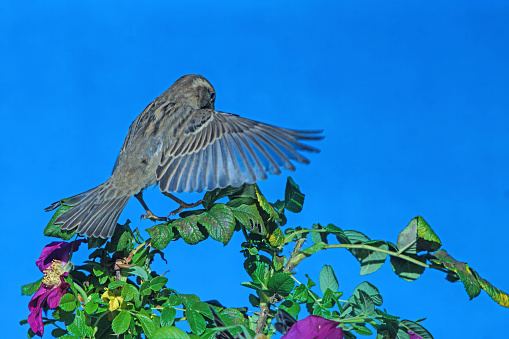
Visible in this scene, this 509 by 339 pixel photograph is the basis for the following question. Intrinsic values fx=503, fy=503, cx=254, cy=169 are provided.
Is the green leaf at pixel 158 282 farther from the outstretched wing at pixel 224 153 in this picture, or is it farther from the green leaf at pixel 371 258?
the green leaf at pixel 371 258

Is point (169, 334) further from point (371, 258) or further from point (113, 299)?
point (371, 258)

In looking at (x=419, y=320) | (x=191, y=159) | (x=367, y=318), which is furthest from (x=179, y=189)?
(x=419, y=320)

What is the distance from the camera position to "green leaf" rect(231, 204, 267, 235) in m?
1.30

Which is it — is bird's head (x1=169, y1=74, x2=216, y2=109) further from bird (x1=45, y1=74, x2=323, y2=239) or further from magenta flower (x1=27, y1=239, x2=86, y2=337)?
magenta flower (x1=27, y1=239, x2=86, y2=337)

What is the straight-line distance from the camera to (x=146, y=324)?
4.10ft

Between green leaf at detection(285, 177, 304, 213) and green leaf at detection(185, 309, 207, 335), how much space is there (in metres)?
0.43

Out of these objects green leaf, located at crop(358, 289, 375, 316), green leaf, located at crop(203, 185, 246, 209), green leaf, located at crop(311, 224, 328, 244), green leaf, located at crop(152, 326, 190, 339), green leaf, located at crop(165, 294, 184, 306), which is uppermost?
green leaf, located at crop(203, 185, 246, 209)

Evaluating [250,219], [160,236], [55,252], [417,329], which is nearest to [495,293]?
[417,329]

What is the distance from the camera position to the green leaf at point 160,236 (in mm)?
1272

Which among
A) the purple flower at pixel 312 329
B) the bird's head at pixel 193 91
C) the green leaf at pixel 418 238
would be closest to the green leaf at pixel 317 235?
the green leaf at pixel 418 238

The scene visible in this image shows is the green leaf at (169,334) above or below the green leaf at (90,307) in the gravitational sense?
below

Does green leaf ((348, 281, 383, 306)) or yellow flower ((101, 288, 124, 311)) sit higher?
green leaf ((348, 281, 383, 306))

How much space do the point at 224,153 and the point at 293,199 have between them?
1.21ft

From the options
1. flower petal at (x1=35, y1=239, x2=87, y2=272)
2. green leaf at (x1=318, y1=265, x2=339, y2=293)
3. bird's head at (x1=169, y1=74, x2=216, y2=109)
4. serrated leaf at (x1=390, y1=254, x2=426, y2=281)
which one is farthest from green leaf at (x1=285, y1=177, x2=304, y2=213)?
bird's head at (x1=169, y1=74, x2=216, y2=109)
